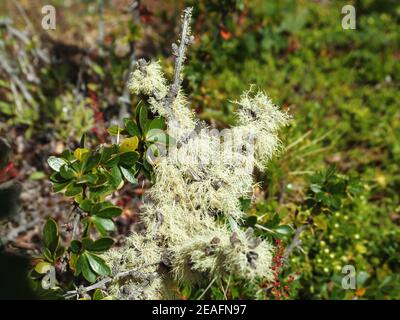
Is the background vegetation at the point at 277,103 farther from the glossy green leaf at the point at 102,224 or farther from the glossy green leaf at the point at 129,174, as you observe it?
the glossy green leaf at the point at 102,224

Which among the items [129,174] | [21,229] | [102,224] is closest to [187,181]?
[129,174]

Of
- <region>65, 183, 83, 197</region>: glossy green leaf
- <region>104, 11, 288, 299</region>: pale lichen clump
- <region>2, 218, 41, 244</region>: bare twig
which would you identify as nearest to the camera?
<region>65, 183, 83, 197</region>: glossy green leaf

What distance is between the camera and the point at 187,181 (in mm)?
1767

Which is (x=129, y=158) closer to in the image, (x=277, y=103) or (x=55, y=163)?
(x=55, y=163)

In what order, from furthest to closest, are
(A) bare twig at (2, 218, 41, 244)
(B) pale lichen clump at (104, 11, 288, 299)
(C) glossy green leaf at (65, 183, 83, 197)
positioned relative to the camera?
(A) bare twig at (2, 218, 41, 244) → (B) pale lichen clump at (104, 11, 288, 299) → (C) glossy green leaf at (65, 183, 83, 197)

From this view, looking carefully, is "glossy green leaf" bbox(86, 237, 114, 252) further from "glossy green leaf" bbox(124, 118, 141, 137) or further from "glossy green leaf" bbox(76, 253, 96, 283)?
"glossy green leaf" bbox(124, 118, 141, 137)

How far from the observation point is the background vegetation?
8.08 feet

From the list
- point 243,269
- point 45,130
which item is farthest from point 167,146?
point 45,130

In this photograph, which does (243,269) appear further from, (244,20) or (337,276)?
(244,20)

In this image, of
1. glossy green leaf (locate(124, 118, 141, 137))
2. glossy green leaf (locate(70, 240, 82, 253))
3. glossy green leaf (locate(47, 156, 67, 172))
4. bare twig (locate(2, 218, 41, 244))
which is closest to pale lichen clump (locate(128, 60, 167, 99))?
glossy green leaf (locate(124, 118, 141, 137))

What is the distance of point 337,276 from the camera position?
2367 millimetres

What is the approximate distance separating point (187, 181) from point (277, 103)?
165 centimetres

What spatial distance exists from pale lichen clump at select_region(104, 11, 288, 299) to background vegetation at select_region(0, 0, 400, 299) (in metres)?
0.28
